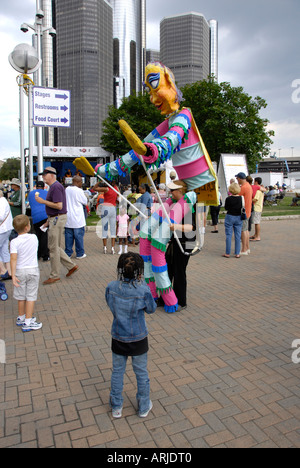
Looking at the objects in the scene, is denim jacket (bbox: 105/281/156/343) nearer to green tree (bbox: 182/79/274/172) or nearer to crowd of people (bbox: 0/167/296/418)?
crowd of people (bbox: 0/167/296/418)

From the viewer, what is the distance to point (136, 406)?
2.85 metres

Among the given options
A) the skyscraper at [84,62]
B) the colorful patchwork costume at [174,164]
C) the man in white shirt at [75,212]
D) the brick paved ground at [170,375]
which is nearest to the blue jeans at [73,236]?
the man in white shirt at [75,212]

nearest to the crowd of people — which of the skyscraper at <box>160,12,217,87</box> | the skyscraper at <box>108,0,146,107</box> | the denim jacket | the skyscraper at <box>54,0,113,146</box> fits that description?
the denim jacket

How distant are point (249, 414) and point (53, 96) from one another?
8.93 meters

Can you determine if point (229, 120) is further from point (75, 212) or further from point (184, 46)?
point (184, 46)

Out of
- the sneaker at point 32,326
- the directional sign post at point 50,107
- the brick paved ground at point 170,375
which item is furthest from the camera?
the directional sign post at point 50,107

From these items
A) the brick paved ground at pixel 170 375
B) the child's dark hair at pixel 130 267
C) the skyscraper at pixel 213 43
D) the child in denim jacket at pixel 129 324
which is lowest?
the brick paved ground at pixel 170 375

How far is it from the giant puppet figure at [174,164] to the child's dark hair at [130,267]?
1.90 metres

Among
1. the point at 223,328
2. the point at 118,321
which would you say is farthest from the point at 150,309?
the point at 223,328

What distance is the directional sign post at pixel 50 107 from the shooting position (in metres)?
9.25

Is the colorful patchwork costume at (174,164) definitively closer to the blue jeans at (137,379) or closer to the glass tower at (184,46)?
the blue jeans at (137,379)

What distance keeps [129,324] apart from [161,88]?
337 centimetres

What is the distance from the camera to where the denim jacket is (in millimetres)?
2621

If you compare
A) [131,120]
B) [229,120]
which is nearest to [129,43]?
[131,120]
